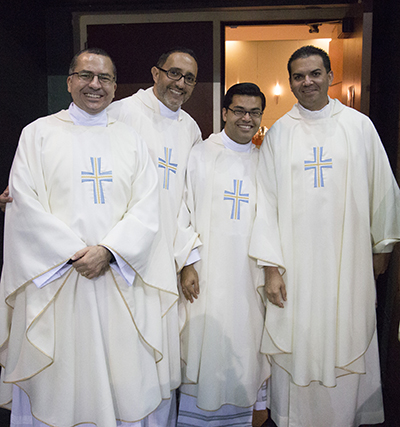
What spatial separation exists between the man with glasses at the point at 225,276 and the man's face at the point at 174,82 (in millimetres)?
313

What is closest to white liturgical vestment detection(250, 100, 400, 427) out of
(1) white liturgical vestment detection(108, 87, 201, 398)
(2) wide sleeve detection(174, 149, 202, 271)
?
(2) wide sleeve detection(174, 149, 202, 271)

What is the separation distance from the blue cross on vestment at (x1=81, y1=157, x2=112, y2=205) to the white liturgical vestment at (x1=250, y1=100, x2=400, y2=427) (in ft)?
3.37

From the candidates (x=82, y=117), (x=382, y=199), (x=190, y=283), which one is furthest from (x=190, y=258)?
(x=382, y=199)

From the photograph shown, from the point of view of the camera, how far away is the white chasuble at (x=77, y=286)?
2227mm

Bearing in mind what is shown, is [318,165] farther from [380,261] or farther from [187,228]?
[187,228]

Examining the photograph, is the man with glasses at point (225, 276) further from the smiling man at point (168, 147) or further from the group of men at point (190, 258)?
the smiling man at point (168, 147)

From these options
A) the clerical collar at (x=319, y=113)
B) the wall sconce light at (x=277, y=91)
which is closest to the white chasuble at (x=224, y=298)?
the clerical collar at (x=319, y=113)

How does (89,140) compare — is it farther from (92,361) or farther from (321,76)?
(321,76)

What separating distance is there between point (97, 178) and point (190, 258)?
831 millimetres

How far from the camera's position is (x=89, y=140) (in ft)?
7.87

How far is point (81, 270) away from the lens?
2.19 m

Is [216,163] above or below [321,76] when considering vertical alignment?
below

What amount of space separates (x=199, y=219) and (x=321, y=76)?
1.24 metres

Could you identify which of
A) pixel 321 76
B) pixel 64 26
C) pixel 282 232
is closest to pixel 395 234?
pixel 282 232
